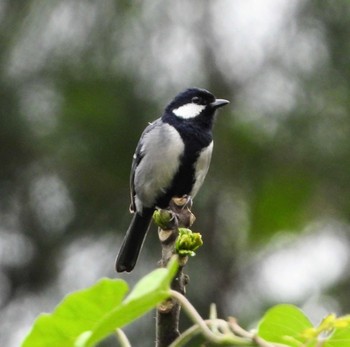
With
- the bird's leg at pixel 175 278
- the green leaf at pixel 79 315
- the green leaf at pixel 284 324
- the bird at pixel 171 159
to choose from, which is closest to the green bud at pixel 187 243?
the bird's leg at pixel 175 278

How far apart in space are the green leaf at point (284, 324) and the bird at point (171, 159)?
237 cm

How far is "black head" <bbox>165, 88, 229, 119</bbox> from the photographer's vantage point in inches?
145

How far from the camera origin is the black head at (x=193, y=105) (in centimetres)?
368

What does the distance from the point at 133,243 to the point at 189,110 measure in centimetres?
58

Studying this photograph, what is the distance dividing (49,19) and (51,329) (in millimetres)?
4839

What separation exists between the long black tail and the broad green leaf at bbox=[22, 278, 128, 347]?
2684 mm

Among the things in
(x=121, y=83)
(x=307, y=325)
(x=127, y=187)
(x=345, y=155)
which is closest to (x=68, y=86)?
(x=121, y=83)

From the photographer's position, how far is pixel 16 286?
581 cm

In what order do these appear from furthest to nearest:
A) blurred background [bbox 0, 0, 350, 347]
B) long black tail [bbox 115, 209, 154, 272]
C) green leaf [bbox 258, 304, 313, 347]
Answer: blurred background [bbox 0, 0, 350, 347]
long black tail [bbox 115, 209, 154, 272]
green leaf [bbox 258, 304, 313, 347]

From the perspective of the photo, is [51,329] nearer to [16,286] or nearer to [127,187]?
[127,187]

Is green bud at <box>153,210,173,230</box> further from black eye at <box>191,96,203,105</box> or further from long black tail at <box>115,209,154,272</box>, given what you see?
black eye at <box>191,96,203,105</box>

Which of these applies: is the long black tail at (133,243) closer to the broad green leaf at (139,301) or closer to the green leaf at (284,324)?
the green leaf at (284,324)

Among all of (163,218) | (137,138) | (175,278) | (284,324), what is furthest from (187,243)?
(137,138)

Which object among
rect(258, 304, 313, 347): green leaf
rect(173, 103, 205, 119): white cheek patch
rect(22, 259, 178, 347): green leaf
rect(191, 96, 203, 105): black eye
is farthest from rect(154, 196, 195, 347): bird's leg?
rect(191, 96, 203, 105): black eye
